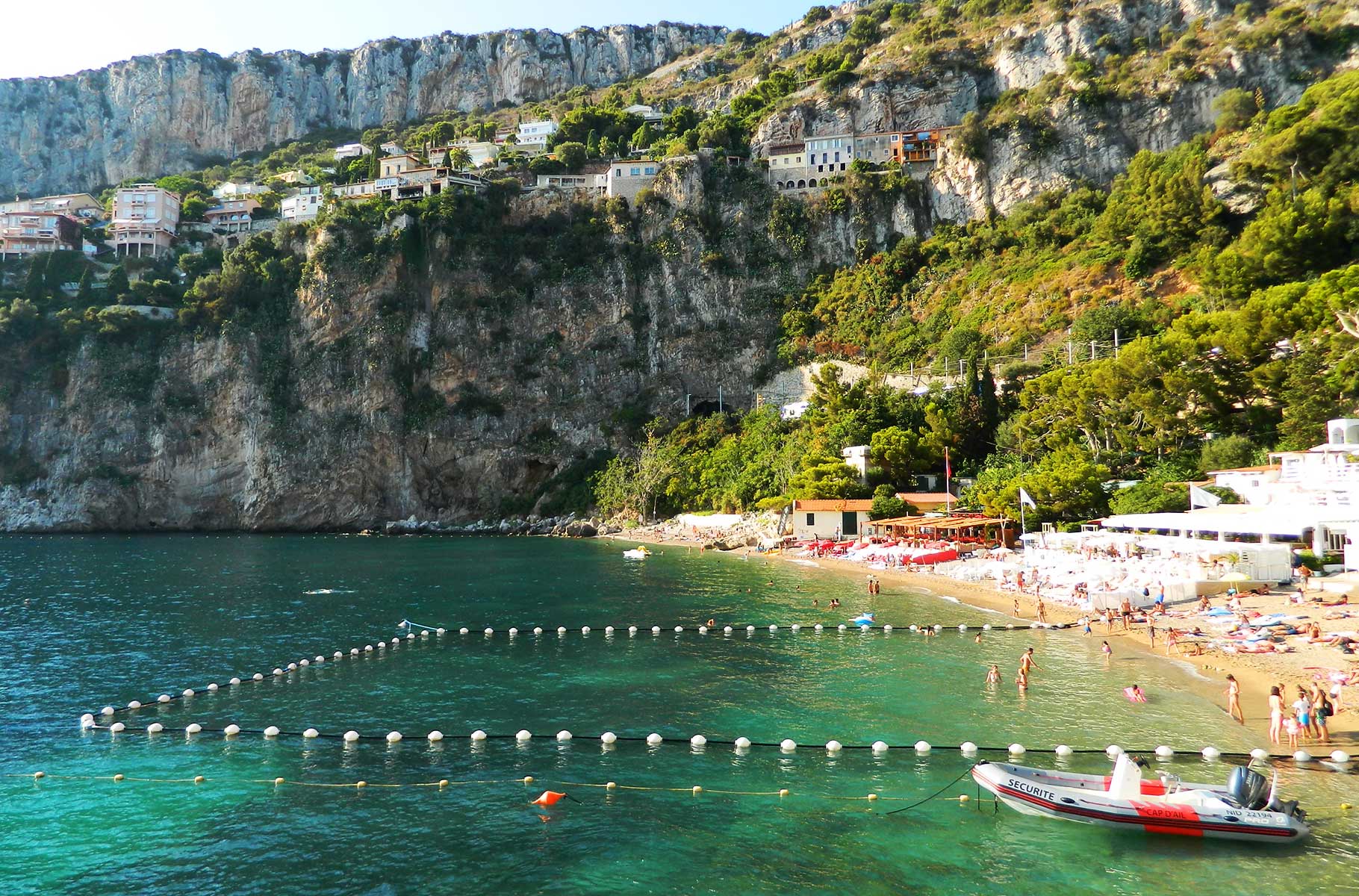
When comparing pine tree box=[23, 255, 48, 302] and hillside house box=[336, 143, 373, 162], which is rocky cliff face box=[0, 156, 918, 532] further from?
hillside house box=[336, 143, 373, 162]

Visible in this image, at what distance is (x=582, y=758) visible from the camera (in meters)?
18.7

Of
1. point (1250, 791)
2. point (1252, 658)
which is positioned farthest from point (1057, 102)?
Result: point (1250, 791)

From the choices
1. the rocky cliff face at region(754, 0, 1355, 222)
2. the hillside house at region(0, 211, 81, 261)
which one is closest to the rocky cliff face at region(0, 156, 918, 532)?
the rocky cliff face at region(754, 0, 1355, 222)

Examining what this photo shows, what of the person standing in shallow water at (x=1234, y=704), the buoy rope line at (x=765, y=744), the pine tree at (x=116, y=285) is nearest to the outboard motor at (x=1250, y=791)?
the buoy rope line at (x=765, y=744)

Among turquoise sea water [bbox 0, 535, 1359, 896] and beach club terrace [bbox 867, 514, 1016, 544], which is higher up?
beach club terrace [bbox 867, 514, 1016, 544]

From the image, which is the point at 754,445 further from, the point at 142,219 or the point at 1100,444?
the point at 142,219

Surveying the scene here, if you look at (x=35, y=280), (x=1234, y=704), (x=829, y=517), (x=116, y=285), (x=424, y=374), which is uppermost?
(x=35, y=280)

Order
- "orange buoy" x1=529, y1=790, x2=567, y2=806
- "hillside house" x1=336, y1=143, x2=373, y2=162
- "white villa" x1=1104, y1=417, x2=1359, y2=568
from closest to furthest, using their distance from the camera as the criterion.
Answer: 1. "orange buoy" x1=529, y1=790, x2=567, y2=806
2. "white villa" x1=1104, y1=417, x2=1359, y2=568
3. "hillside house" x1=336, y1=143, x2=373, y2=162

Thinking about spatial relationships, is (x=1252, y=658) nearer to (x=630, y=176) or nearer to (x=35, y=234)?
(x=630, y=176)

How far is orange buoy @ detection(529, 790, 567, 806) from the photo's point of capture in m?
16.2

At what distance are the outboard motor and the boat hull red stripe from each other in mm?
387

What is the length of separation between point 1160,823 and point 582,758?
1161 cm

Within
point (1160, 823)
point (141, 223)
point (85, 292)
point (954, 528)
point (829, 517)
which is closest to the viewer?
point (1160, 823)

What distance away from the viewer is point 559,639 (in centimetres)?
3159
